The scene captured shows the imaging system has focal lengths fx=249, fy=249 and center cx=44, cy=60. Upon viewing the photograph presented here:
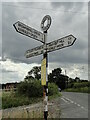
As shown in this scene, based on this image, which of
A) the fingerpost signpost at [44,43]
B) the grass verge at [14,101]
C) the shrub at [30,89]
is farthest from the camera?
the shrub at [30,89]

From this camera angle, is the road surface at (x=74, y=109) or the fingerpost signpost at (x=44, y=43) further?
the road surface at (x=74, y=109)

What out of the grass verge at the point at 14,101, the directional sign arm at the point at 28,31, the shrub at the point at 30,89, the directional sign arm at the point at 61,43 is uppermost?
the directional sign arm at the point at 28,31

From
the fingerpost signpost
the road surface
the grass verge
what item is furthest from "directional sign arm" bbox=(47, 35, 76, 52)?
the grass verge

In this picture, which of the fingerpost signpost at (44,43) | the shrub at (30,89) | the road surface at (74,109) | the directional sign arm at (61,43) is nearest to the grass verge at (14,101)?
the shrub at (30,89)

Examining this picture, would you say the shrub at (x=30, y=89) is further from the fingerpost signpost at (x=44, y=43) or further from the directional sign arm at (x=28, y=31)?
the directional sign arm at (x=28, y=31)

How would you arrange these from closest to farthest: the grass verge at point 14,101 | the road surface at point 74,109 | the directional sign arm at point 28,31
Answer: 1. the directional sign arm at point 28,31
2. the road surface at point 74,109
3. the grass verge at point 14,101

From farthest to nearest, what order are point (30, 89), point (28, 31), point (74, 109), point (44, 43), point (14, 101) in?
point (30, 89) < point (14, 101) < point (74, 109) < point (44, 43) < point (28, 31)

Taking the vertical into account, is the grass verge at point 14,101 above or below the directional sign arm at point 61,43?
below

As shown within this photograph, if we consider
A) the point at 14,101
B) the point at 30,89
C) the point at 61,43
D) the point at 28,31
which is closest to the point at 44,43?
the point at 28,31

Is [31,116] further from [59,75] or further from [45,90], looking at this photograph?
[59,75]

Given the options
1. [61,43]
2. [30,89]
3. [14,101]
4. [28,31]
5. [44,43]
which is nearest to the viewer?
[61,43]

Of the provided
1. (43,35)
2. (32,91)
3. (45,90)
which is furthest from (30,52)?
(32,91)

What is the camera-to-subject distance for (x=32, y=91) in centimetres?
2661

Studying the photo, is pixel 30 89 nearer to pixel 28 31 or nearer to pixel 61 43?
pixel 28 31
